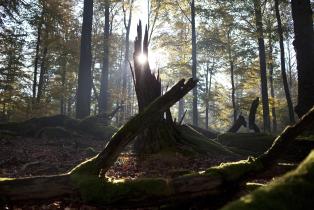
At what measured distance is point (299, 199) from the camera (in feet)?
6.97

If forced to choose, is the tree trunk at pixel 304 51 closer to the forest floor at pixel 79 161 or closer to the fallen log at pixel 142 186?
the forest floor at pixel 79 161

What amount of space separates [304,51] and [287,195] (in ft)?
34.0

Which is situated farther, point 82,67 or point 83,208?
point 82,67

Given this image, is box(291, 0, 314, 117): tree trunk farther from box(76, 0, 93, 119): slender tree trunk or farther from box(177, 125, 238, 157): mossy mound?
box(76, 0, 93, 119): slender tree trunk

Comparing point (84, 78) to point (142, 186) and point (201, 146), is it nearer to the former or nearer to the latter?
point (201, 146)

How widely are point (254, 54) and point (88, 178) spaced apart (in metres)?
27.2

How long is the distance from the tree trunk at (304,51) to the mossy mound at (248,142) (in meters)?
1.53

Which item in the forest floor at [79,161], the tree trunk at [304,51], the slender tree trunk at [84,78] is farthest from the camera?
the slender tree trunk at [84,78]

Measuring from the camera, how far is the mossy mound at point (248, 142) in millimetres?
10539

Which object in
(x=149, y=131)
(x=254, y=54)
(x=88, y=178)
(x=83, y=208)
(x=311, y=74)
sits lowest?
(x=83, y=208)

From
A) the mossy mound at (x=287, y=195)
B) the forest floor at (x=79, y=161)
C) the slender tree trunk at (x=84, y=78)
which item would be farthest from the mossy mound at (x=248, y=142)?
the slender tree trunk at (x=84, y=78)

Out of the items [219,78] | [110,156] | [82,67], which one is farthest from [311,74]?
[219,78]

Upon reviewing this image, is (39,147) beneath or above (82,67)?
beneath

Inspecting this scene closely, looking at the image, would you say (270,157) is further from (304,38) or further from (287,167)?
(304,38)
